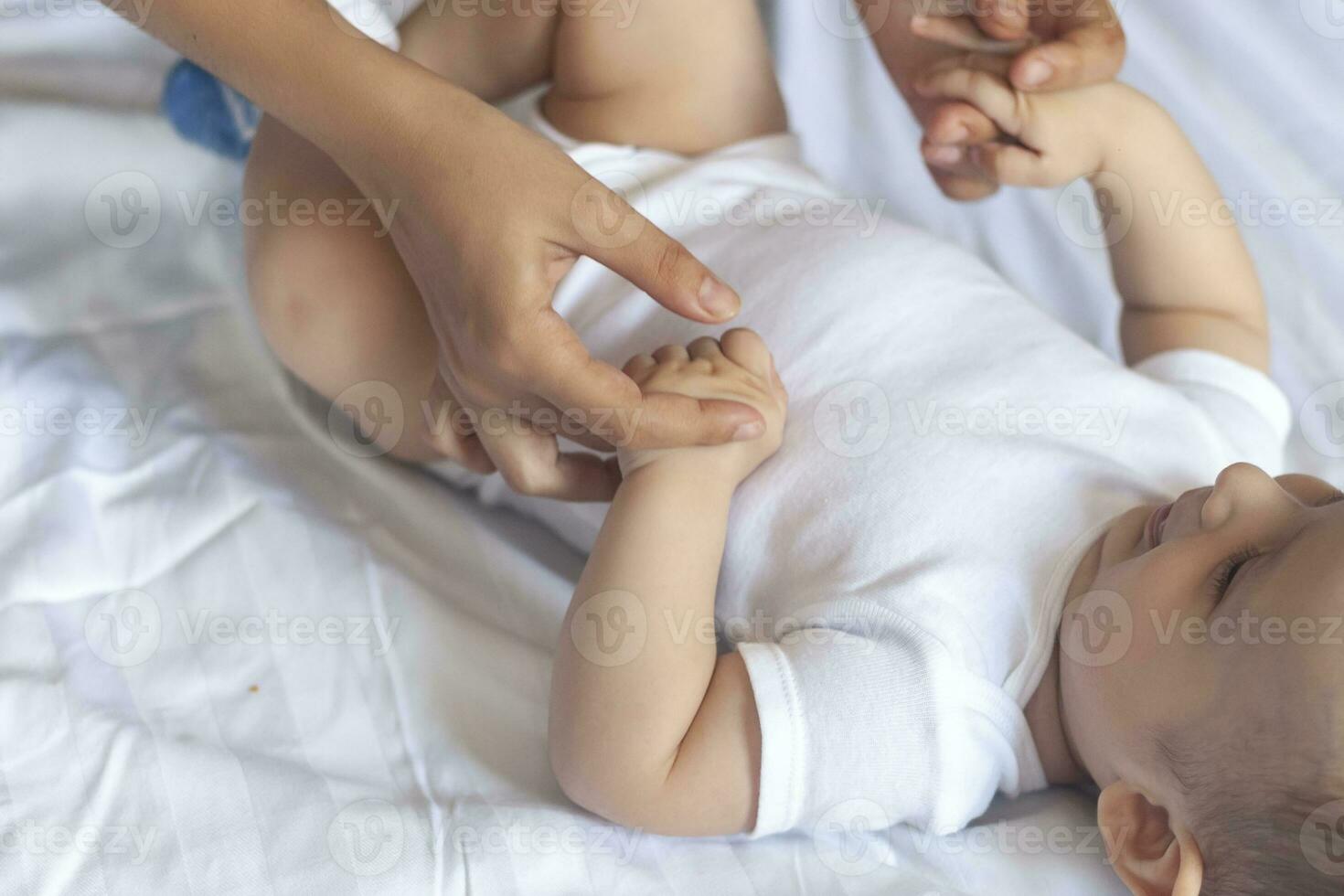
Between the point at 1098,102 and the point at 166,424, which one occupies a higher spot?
the point at 1098,102

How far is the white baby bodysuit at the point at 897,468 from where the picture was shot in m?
0.73

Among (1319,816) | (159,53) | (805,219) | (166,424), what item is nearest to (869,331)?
(805,219)

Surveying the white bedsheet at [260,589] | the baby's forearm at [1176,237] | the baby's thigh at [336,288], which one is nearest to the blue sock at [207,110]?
the white bedsheet at [260,589]

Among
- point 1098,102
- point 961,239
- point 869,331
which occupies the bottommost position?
point 961,239

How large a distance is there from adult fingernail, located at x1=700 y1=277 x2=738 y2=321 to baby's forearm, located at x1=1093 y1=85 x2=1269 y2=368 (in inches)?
18.9

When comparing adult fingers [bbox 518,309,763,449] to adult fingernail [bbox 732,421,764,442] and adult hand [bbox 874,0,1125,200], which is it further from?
adult hand [bbox 874,0,1125,200]

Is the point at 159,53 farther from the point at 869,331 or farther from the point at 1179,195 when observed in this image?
the point at 1179,195

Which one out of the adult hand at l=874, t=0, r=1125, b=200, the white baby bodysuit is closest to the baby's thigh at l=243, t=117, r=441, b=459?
the white baby bodysuit

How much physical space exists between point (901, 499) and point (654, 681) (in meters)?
0.21

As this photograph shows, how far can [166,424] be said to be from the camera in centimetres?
94

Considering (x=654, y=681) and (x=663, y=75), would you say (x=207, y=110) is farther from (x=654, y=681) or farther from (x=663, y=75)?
(x=654, y=681)

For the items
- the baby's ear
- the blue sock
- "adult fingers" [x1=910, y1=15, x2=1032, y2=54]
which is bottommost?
the baby's ear

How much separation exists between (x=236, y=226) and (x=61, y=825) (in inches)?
23.1

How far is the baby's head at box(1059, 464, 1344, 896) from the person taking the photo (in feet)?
2.01
